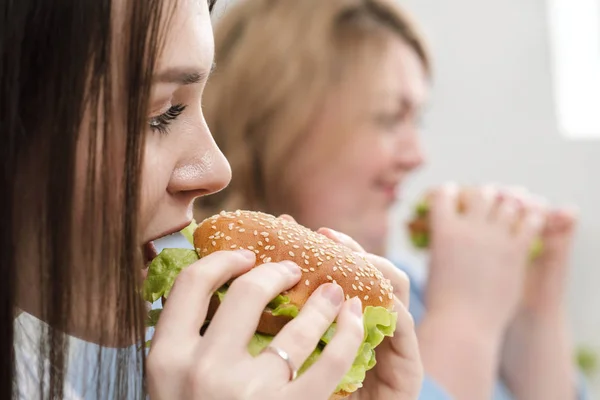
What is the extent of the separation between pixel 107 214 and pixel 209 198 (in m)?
1.27

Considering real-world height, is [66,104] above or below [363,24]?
below

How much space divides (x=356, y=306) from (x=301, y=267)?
3.0 inches

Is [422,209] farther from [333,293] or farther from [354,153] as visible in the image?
[333,293]

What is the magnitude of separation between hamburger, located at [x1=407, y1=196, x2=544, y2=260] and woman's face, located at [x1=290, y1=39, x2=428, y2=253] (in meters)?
0.25

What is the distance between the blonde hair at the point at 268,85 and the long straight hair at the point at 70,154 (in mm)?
1248

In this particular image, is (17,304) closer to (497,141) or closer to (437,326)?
(437,326)

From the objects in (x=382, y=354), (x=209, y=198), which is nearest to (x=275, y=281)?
(x=382, y=354)

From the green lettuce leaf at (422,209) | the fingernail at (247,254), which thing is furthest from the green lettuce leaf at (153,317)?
the green lettuce leaf at (422,209)

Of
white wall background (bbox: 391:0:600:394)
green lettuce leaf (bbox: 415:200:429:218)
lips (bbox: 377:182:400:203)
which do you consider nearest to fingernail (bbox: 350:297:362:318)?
lips (bbox: 377:182:400:203)

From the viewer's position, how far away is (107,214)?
638mm

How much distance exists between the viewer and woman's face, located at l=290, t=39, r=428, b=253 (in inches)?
76.3

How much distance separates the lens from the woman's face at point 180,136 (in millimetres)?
654

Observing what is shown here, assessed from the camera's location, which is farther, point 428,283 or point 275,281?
point 428,283

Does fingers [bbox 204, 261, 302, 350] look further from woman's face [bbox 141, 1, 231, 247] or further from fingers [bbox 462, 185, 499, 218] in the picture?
fingers [bbox 462, 185, 499, 218]
